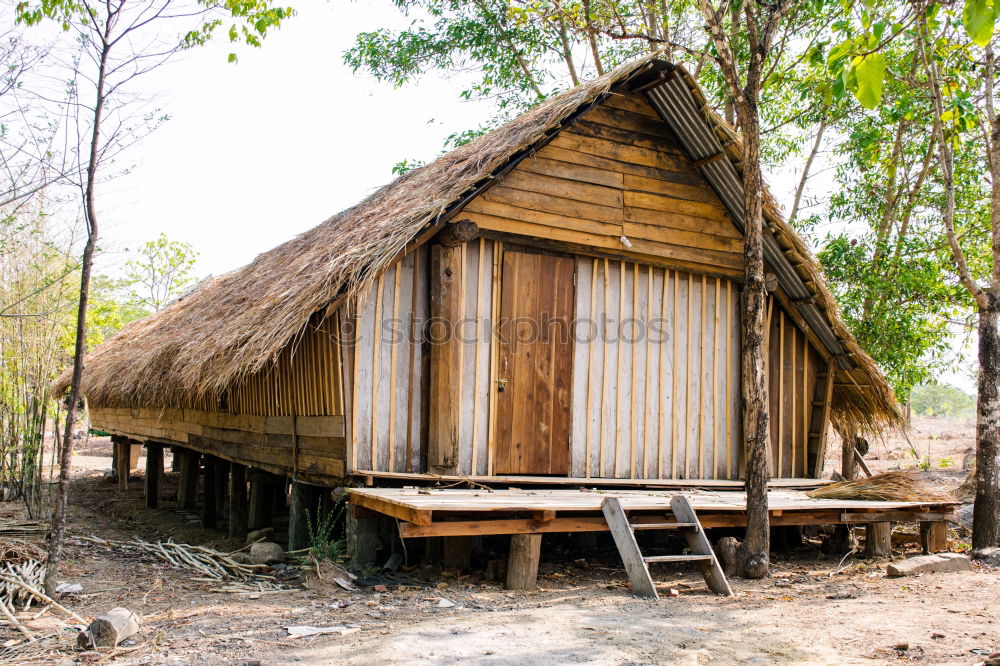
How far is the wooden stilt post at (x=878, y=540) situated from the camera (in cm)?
720

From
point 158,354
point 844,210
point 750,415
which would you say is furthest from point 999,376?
point 158,354

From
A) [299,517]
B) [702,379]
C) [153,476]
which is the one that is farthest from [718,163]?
[153,476]

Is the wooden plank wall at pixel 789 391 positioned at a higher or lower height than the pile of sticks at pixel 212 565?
higher

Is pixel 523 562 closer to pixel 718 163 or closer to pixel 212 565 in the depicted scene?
pixel 212 565

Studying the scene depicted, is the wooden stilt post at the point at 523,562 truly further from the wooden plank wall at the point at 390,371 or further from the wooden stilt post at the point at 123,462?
the wooden stilt post at the point at 123,462

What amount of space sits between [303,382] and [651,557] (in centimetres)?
346

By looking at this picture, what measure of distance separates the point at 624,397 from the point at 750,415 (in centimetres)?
202

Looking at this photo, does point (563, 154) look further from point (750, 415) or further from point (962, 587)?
point (962, 587)

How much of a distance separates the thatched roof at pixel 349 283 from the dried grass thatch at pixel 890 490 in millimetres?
1282

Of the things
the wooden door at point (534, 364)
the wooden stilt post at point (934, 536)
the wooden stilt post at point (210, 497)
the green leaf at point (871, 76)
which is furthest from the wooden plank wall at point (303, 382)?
the wooden stilt post at point (934, 536)

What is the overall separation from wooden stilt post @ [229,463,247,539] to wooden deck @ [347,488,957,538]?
12.3 feet

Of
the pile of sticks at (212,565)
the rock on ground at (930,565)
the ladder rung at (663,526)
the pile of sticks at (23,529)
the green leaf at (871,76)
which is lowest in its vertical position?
the pile of sticks at (212,565)

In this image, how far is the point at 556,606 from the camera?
199 inches

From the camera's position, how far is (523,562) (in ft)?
18.6
